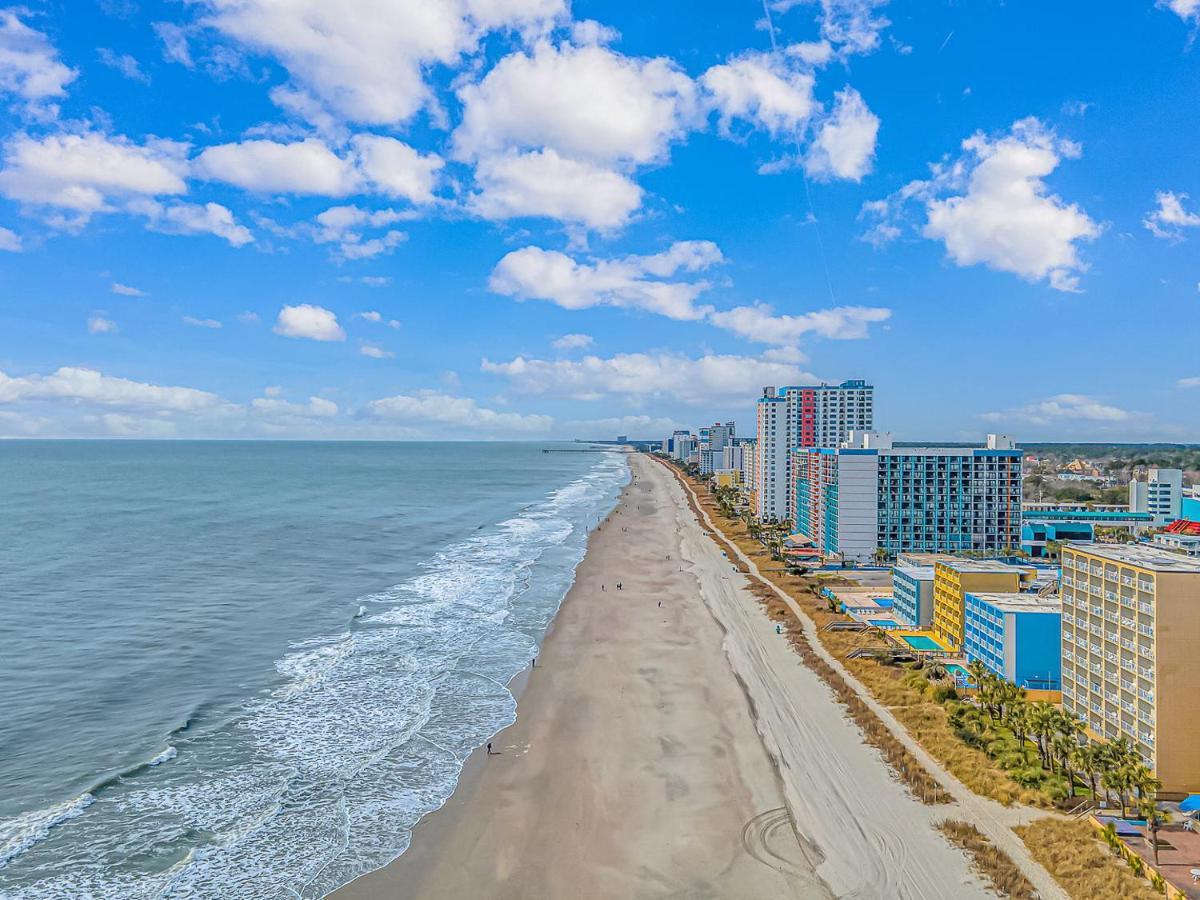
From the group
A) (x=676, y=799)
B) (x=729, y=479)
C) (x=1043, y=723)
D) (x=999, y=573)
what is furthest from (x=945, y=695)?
(x=729, y=479)

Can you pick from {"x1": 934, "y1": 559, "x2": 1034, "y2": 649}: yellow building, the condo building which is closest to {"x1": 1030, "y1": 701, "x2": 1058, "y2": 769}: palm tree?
{"x1": 934, "y1": 559, "x2": 1034, "y2": 649}: yellow building

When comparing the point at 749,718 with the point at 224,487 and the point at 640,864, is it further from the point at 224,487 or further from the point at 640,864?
the point at 224,487

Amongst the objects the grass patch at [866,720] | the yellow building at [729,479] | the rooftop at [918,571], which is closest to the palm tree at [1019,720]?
the grass patch at [866,720]

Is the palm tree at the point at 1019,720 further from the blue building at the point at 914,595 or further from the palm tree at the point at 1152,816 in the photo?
the blue building at the point at 914,595

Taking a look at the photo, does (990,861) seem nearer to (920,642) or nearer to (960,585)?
(960,585)

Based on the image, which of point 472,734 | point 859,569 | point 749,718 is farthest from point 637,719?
point 859,569

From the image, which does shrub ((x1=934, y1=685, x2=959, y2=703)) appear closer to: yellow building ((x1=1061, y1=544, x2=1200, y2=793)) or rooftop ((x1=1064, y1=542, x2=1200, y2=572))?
yellow building ((x1=1061, y1=544, x2=1200, y2=793))
